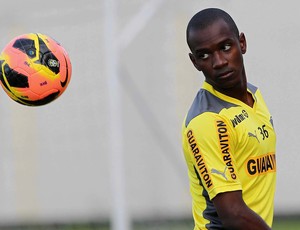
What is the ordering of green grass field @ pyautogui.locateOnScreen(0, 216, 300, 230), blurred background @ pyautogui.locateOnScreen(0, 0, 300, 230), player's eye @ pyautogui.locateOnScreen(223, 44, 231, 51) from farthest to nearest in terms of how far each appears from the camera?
green grass field @ pyautogui.locateOnScreen(0, 216, 300, 230) → blurred background @ pyautogui.locateOnScreen(0, 0, 300, 230) → player's eye @ pyautogui.locateOnScreen(223, 44, 231, 51)

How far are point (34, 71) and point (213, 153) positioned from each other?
1410 millimetres

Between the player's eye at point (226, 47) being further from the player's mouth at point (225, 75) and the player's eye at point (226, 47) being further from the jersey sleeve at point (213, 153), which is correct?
the jersey sleeve at point (213, 153)

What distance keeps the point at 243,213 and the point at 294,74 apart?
715 cm

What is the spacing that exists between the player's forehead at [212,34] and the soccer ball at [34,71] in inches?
45.4

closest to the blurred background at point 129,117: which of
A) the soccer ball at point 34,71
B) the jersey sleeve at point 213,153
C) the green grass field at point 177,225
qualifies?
the green grass field at point 177,225

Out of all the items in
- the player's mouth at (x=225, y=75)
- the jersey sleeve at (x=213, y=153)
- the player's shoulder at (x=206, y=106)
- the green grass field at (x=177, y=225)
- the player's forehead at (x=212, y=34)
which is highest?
the player's forehead at (x=212, y=34)

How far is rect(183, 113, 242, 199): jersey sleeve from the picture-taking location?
4.24 m

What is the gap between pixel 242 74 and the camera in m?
4.56

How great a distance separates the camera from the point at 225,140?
426 centimetres

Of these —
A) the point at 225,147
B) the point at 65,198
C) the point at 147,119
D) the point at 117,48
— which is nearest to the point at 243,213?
the point at 225,147

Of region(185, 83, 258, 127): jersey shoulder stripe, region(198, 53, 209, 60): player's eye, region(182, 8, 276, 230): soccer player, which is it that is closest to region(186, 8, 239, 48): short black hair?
region(182, 8, 276, 230): soccer player

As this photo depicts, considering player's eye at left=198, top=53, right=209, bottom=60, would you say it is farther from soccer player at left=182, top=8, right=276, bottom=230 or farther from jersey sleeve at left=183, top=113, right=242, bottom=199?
jersey sleeve at left=183, top=113, right=242, bottom=199

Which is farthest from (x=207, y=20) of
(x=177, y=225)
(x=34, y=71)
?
(x=177, y=225)

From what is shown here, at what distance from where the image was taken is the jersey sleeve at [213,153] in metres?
4.24
